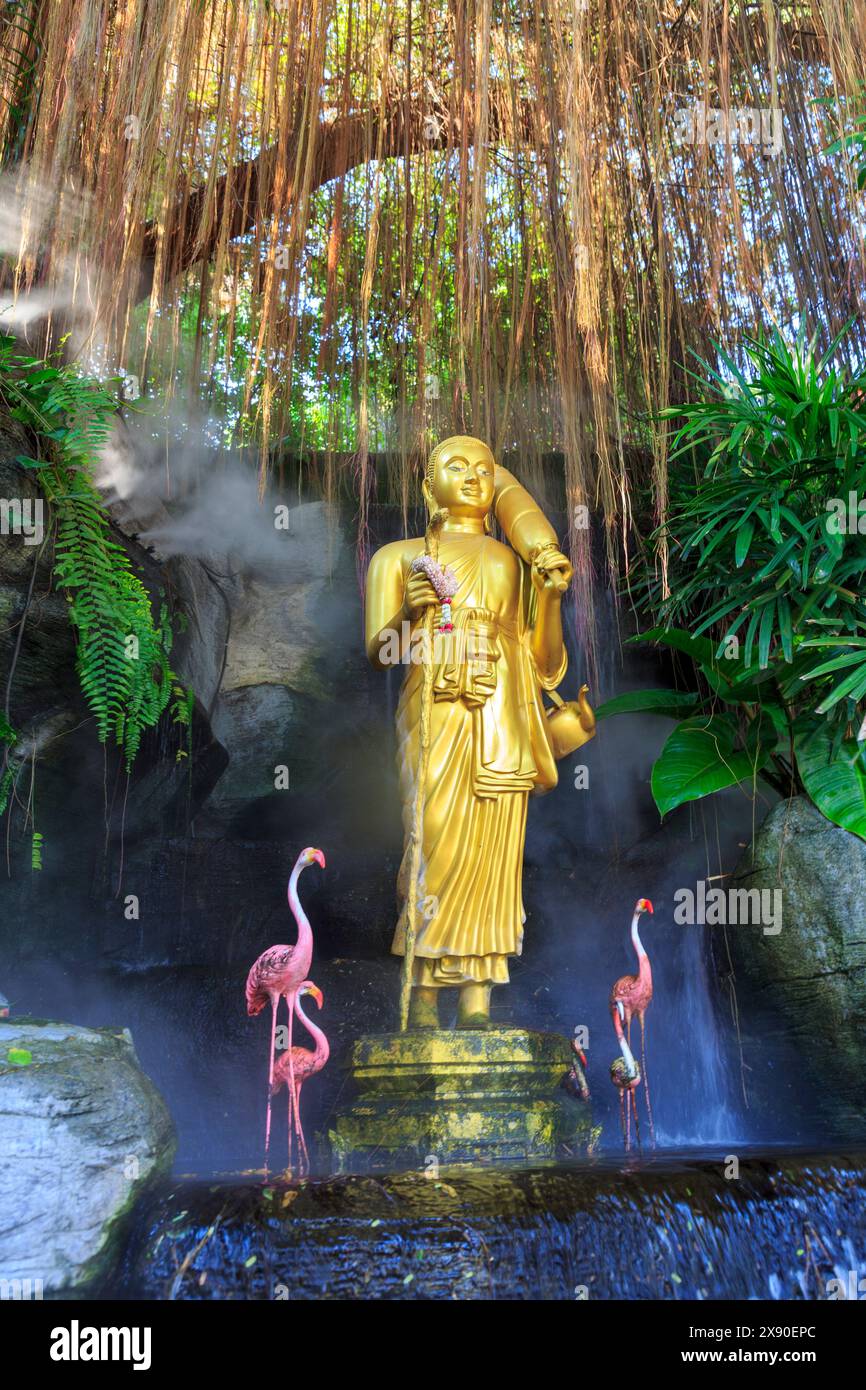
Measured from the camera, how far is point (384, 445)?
6.78 meters

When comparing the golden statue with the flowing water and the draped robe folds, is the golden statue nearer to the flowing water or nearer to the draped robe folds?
the draped robe folds

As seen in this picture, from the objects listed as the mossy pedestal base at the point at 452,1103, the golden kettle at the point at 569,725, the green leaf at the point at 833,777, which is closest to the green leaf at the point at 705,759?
the green leaf at the point at 833,777

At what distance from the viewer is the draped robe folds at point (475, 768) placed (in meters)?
4.46

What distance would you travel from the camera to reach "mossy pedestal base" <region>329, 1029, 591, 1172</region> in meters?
3.79

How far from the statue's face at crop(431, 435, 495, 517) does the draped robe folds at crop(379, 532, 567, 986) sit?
0.19m

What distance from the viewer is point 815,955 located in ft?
16.5
